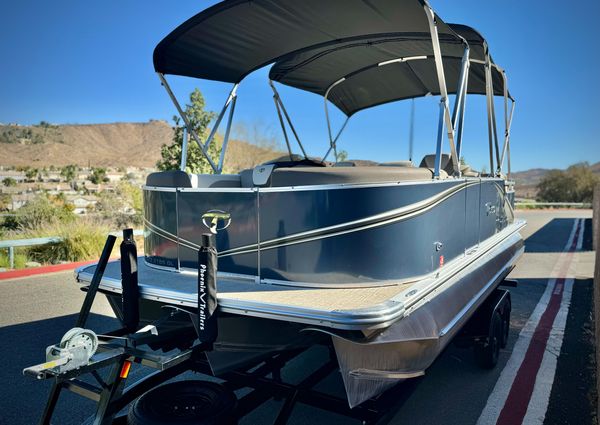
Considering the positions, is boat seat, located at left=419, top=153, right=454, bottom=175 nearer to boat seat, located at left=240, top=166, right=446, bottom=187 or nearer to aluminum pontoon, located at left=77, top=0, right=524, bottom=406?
aluminum pontoon, located at left=77, top=0, right=524, bottom=406

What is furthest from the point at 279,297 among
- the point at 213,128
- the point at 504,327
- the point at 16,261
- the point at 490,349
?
the point at 16,261

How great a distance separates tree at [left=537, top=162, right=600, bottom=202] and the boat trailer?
42.4 m

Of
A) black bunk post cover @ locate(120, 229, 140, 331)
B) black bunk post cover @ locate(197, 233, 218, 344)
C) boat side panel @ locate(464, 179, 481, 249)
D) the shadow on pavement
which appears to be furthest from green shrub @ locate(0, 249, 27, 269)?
the shadow on pavement

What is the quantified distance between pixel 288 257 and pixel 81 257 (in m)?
8.12

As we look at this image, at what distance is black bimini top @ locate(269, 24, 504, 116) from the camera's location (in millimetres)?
4789

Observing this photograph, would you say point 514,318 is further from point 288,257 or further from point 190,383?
point 190,383

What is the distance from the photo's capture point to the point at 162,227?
328cm

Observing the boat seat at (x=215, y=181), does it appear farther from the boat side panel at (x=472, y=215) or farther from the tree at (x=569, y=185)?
the tree at (x=569, y=185)

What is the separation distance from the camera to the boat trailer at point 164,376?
7.10 feet

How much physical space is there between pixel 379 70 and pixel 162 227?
3927 millimetres

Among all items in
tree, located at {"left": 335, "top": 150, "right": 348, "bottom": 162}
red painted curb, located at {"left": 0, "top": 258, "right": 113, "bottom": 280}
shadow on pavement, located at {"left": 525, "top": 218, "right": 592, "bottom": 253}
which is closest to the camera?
tree, located at {"left": 335, "top": 150, "right": 348, "bottom": 162}

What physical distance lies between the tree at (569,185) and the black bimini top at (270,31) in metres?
40.7

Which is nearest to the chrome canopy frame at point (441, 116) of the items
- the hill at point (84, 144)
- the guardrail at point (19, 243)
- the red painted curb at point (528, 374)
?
the red painted curb at point (528, 374)

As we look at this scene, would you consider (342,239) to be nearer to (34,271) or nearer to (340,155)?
(340,155)
